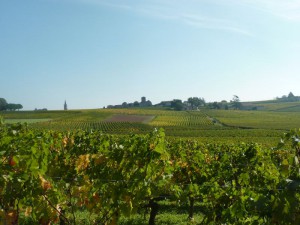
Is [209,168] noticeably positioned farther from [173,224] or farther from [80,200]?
[80,200]

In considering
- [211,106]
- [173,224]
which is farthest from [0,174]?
[211,106]

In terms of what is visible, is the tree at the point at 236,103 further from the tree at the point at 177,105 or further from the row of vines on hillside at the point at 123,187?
the row of vines on hillside at the point at 123,187

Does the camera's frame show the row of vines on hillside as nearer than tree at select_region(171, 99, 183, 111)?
Yes

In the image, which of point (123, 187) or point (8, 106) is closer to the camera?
point (123, 187)

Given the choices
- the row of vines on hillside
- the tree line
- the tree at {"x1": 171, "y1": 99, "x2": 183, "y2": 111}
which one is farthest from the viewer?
the tree line

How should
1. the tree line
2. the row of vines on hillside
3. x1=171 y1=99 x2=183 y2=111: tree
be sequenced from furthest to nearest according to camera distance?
the tree line → x1=171 y1=99 x2=183 y2=111: tree → the row of vines on hillside

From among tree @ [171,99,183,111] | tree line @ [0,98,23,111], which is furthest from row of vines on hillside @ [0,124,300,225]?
tree line @ [0,98,23,111]

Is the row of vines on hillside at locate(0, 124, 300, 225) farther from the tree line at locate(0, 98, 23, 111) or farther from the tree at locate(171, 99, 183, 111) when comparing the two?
the tree line at locate(0, 98, 23, 111)

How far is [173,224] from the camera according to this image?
1187 cm

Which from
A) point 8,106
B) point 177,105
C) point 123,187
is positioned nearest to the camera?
point 123,187

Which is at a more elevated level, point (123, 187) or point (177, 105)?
point (177, 105)

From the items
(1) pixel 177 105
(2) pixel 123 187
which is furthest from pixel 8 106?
(2) pixel 123 187

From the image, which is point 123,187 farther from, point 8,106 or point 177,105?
point 8,106

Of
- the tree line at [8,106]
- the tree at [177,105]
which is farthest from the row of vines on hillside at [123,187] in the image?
the tree line at [8,106]
